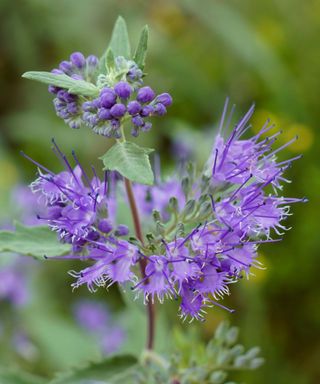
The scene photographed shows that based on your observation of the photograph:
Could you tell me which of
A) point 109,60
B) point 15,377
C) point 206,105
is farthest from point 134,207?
point 206,105

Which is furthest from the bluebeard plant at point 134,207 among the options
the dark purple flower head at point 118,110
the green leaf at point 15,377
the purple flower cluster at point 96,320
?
the purple flower cluster at point 96,320

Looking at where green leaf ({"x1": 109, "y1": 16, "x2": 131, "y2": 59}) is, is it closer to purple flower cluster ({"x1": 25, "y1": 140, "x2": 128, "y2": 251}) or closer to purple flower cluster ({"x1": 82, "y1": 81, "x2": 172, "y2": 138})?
purple flower cluster ({"x1": 82, "y1": 81, "x2": 172, "y2": 138})

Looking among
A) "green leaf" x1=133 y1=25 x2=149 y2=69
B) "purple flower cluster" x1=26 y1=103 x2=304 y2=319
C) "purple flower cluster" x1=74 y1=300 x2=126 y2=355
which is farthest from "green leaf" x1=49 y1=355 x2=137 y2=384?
"purple flower cluster" x1=74 y1=300 x2=126 y2=355

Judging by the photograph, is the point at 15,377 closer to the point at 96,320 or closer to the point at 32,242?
the point at 32,242

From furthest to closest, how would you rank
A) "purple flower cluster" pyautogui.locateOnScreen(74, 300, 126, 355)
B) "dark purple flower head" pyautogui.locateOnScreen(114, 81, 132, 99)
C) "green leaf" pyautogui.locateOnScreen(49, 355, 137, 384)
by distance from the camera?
"purple flower cluster" pyautogui.locateOnScreen(74, 300, 126, 355)
"green leaf" pyautogui.locateOnScreen(49, 355, 137, 384)
"dark purple flower head" pyautogui.locateOnScreen(114, 81, 132, 99)

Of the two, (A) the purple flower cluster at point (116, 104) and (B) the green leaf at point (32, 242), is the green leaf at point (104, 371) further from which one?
(A) the purple flower cluster at point (116, 104)

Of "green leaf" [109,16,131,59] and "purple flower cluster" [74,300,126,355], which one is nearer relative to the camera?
"green leaf" [109,16,131,59]

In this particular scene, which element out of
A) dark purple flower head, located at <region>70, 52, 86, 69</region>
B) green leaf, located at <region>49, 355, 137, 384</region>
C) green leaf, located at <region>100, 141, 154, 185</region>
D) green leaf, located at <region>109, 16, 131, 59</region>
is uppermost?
green leaf, located at <region>109, 16, 131, 59</region>
